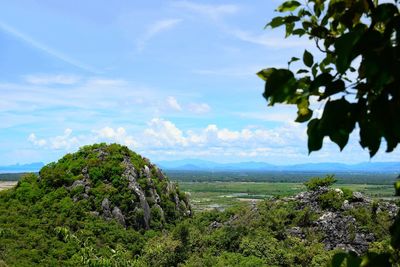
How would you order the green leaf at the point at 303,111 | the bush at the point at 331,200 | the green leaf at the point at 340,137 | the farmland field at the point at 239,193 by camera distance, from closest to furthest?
the green leaf at the point at 340,137, the green leaf at the point at 303,111, the bush at the point at 331,200, the farmland field at the point at 239,193

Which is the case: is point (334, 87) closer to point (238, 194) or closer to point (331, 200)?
point (331, 200)

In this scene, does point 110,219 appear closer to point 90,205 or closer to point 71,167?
point 90,205

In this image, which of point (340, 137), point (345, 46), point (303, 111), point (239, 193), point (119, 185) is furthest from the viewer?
point (239, 193)

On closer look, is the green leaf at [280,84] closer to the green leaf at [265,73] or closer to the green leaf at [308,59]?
the green leaf at [265,73]

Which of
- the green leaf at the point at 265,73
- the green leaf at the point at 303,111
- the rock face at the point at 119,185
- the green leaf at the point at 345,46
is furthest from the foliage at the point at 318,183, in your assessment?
the green leaf at the point at 345,46

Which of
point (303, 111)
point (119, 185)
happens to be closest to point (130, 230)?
point (119, 185)

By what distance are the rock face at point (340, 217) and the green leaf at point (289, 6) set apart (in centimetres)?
2025

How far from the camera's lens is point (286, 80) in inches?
59.9

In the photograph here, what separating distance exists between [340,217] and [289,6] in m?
23.5

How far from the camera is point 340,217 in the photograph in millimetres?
23594

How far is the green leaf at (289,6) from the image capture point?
1786mm

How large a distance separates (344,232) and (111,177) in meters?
22.6

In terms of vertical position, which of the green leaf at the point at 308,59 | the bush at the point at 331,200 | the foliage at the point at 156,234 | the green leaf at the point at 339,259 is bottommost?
the foliage at the point at 156,234

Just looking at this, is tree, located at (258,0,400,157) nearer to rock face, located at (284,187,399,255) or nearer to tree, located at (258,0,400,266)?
tree, located at (258,0,400,266)
